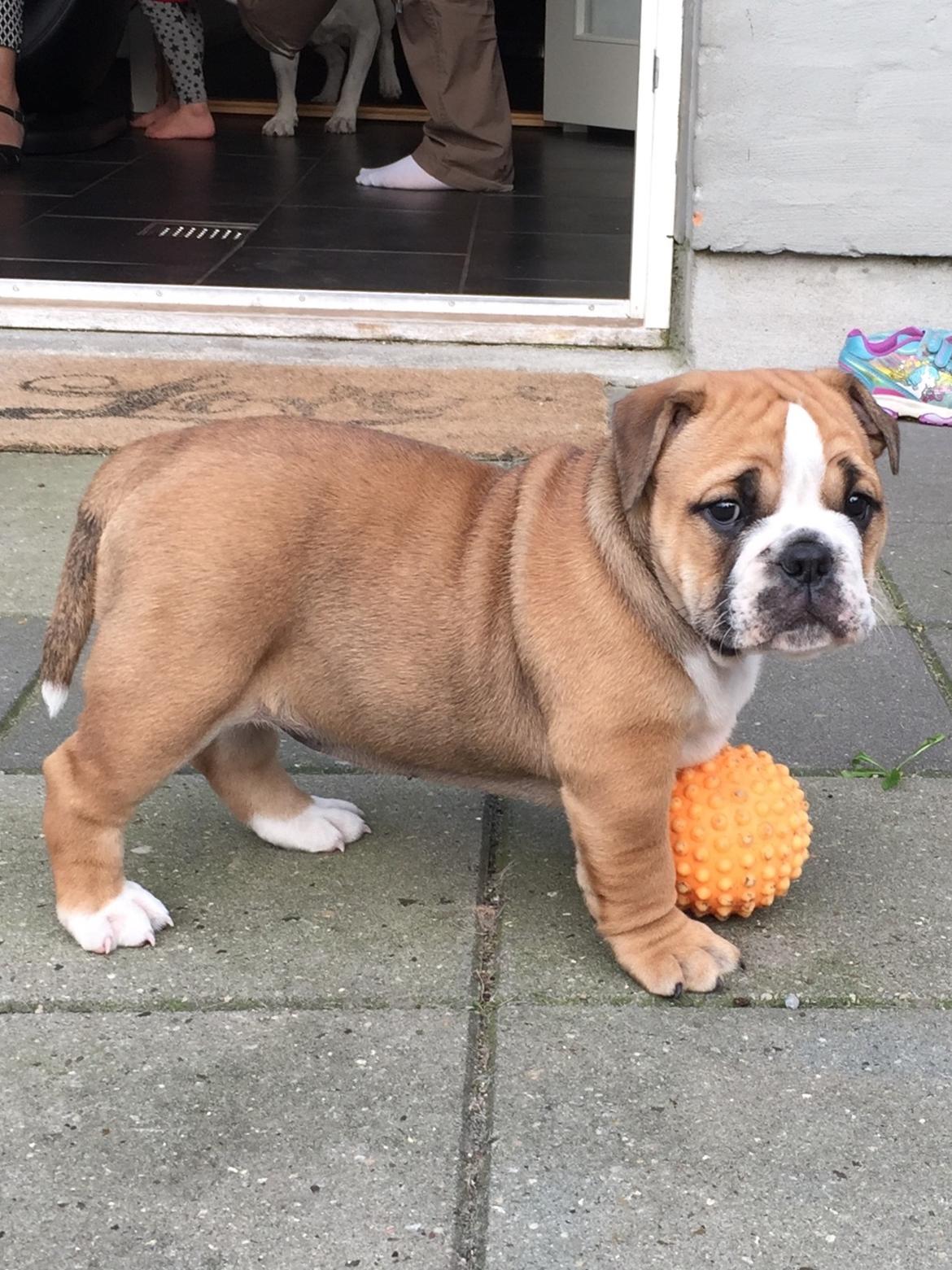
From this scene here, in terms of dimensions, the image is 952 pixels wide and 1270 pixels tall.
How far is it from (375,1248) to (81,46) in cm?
956

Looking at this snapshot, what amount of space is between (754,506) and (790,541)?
10 centimetres

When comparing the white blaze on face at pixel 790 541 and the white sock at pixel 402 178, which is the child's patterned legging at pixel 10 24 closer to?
the white sock at pixel 402 178

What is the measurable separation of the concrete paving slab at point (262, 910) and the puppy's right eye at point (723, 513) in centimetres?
99

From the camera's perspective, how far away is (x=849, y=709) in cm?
400

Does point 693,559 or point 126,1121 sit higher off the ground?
point 693,559

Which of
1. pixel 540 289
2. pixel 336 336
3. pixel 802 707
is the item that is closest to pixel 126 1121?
pixel 802 707

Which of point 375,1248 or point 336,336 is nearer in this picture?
point 375,1248

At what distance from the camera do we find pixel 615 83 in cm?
1137

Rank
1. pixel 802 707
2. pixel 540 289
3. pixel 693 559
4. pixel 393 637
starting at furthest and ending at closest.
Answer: pixel 540 289
pixel 802 707
pixel 393 637
pixel 693 559

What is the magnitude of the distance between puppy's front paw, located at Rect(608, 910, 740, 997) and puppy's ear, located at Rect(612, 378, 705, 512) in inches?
32.2

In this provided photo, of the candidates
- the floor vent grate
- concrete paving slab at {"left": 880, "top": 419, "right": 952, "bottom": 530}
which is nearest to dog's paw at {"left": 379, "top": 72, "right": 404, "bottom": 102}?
the floor vent grate

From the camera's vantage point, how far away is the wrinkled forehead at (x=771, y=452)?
2.63m

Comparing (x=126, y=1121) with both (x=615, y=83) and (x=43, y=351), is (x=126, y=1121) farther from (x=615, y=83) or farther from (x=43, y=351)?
(x=615, y=83)

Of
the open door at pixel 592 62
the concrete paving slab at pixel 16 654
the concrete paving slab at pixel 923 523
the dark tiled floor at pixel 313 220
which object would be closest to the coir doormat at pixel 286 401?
the dark tiled floor at pixel 313 220
